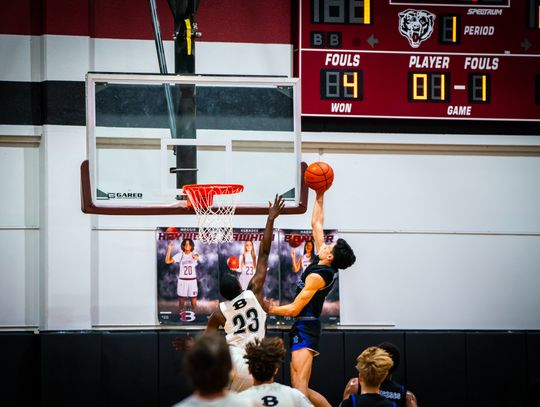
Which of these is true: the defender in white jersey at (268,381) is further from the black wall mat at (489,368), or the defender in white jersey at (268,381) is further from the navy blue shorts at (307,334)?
the black wall mat at (489,368)

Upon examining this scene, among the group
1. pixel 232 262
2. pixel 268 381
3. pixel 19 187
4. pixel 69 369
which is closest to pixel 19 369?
pixel 69 369

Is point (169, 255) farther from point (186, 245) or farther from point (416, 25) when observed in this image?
point (416, 25)

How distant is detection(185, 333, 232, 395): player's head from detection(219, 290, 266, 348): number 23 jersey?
11.6ft

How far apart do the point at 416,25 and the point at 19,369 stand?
5.90 meters

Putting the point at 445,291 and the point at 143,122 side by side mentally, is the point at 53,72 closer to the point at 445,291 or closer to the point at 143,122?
the point at 143,122

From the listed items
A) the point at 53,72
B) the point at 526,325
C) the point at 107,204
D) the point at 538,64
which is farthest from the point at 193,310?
the point at 538,64

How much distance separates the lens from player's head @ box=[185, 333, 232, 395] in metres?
3.71

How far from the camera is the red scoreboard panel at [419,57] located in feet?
33.2

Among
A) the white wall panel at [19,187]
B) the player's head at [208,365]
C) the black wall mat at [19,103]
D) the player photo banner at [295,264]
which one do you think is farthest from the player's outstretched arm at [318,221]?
the player's head at [208,365]

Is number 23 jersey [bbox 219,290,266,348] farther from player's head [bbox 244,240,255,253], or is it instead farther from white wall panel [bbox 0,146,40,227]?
white wall panel [bbox 0,146,40,227]

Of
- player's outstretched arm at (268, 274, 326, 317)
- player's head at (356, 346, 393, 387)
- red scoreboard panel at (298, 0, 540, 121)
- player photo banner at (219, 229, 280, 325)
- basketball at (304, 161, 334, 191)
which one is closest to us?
player's head at (356, 346, 393, 387)

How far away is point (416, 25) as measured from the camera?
10.3 m

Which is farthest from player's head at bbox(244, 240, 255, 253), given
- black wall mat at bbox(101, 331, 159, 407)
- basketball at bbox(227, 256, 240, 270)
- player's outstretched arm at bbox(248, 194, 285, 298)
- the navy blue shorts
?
player's outstretched arm at bbox(248, 194, 285, 298)

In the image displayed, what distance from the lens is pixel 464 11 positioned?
10.4 metres
